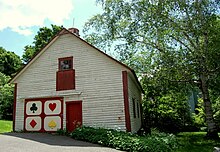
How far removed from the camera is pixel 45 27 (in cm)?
3959

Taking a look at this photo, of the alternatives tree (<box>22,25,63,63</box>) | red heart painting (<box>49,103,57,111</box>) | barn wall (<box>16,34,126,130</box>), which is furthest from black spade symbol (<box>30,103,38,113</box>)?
tree (<box>22,25,63,63</box>)

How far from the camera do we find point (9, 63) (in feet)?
147

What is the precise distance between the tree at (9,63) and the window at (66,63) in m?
31.3

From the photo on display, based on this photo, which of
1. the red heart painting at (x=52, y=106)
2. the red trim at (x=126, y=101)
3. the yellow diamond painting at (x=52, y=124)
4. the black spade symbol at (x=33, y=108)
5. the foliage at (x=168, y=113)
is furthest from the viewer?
the foliage at (x=168, y=113)

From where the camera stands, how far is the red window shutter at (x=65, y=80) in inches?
581

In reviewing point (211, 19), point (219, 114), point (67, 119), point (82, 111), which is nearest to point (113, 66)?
point (82, 111)

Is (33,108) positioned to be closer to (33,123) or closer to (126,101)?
(33,123)

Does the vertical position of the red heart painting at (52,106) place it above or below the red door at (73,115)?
above

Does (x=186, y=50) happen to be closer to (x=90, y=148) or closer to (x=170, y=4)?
(x=170, y=4)

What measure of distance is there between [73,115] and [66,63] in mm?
3447

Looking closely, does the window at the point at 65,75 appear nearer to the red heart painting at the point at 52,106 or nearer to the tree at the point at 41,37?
the red heart painting at the point at 52,106

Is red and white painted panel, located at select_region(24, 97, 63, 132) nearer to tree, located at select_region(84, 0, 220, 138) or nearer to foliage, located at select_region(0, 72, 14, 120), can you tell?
tree, located at select_region(84, 0, 220, 138)

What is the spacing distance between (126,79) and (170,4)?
19.2ft

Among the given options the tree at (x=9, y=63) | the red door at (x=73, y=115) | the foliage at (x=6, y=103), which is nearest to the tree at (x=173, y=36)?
the red door at (x=73, y=115)
